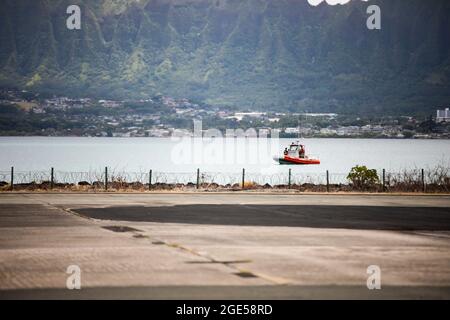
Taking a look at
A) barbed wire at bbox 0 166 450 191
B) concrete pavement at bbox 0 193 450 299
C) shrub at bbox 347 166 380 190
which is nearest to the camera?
concrete pavement at bbox 0 193 450 299

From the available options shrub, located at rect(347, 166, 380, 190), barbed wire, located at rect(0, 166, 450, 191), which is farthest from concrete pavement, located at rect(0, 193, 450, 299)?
barbed wire, located at rect(0, 166, 450, 191)

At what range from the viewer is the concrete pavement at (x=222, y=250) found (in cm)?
1608

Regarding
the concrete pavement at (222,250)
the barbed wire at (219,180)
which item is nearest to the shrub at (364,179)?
the barbed wire at (219,180)

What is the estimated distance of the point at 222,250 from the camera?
21.4 m

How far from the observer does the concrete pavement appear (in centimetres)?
1608

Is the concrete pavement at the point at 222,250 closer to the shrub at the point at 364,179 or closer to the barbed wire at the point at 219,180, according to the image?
the shrub at the point at 364,179

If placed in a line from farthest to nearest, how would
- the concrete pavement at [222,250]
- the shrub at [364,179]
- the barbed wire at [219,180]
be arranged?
the barbed wire at [219,180] < the shrub at [364,179] < the concrete pavement at [222,250]

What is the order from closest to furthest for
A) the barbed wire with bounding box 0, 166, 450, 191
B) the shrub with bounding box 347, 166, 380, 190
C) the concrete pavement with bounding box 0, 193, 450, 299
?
the concrete pavement with bounding box 0, 193, 450, 299 → the shrub with bounding box 347, 166, 380, 190 → the barbed wire with bounding box 0, 166, 450, 191

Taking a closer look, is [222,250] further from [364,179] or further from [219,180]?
[219,180]

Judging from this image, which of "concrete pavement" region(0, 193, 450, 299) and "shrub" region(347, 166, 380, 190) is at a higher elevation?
"shrub" region(347, 166, 380, 190)

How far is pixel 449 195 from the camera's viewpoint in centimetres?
4819

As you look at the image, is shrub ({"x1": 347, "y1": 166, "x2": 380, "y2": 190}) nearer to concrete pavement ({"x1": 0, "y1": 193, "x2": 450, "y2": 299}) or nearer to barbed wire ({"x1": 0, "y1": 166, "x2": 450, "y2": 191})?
barbed wire ({"x1": 0, "y1": 166, "x2": 450, "y2": 191})

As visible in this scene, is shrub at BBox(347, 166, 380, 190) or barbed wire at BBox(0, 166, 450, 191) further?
barbed wire at BBox(0, 166, 450, 191)
